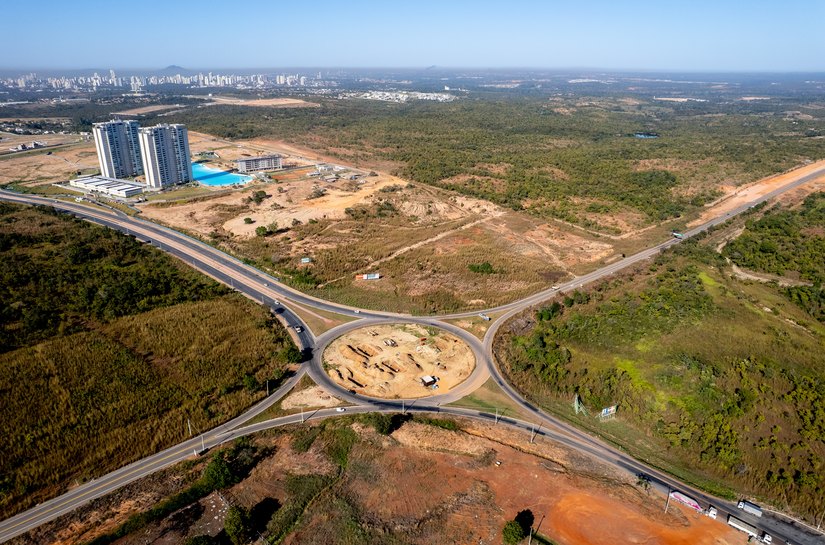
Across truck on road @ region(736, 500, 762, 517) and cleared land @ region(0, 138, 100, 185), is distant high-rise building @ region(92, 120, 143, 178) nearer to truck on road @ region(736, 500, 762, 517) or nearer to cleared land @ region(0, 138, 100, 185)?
cleared land @ region(0, 138, 100, 185)

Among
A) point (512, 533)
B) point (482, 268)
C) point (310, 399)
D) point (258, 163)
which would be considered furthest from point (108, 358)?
point (258, 163)

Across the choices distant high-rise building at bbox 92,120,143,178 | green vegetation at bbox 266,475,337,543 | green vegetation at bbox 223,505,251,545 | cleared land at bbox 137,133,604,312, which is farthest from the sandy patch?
distant high-rise building at bbox 92,120,143,178

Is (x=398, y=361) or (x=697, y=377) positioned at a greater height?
(x=697, y=377)

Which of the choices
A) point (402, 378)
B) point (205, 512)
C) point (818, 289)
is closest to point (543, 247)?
point (818, 289)

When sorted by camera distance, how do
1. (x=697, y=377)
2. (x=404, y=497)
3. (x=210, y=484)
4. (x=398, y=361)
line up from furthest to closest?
1. (x=398, y=361)
2. (x=697, y=377)
3. (x=210, y=484)
4. (x=404, y=497)

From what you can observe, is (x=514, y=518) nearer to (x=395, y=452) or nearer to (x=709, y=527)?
(x=395, y=452)

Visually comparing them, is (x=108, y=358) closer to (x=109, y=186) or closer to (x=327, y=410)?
(x=327, y=410)
